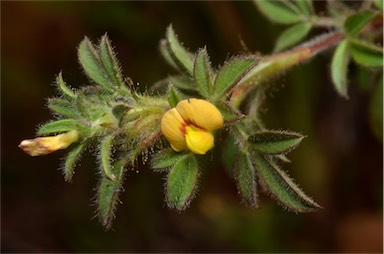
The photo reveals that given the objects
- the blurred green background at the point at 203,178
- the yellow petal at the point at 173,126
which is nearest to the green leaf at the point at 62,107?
the yellow petal at the point at 173,126

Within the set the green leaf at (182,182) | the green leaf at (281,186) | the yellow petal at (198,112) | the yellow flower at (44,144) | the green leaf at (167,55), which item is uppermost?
the green leaf at (167,55)

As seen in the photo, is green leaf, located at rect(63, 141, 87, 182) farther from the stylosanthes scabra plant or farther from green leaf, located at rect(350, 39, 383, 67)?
green leaf, located at rect(350, 39, 383, 67)

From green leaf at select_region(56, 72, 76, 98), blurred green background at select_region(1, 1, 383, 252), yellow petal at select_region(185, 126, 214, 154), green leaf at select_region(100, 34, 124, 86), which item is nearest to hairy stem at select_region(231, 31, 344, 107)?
yellow petal at select_region(185, 126, 214, 154)

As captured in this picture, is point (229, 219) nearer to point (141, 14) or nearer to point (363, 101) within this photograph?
point (363, 101)

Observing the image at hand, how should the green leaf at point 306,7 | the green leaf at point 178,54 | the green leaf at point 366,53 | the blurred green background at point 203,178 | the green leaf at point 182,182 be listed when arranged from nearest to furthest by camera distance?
the green leaf at point 182,182, the green leaf at point 178,54, the green leaf at point 366,53, the green leaf at point 306,7, the blurred green background at point 203,178

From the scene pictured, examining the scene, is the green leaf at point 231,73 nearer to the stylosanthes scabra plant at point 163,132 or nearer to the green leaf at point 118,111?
the stylosanthes scabra plant at point 163,132

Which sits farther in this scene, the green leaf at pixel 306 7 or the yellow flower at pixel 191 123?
the green leaf at pixel 306 7

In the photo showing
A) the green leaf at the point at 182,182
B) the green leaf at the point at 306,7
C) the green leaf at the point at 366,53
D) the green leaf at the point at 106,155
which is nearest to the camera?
the green leaf at the point at 106,155

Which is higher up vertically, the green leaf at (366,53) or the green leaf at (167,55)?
the green leaf at (167,55)
